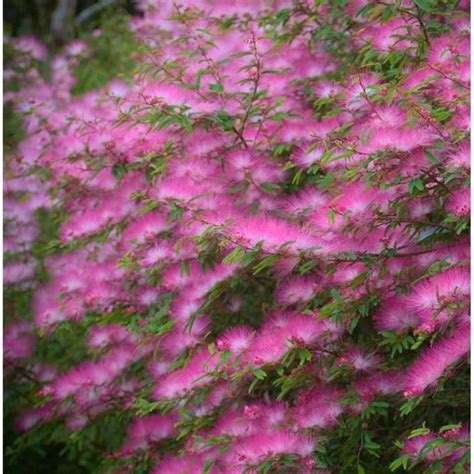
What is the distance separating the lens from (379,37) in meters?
2.87

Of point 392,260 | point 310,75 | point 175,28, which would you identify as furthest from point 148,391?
point 175,28

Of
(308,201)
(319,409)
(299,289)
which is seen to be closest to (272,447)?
(319,409)

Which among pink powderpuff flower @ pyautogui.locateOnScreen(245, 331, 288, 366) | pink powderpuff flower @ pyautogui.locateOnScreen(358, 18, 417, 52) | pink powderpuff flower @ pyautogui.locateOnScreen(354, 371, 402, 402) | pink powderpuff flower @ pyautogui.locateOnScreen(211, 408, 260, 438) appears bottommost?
pink powderpuff flower @ pyautogui.locateOnScreen(211, 408, 260, 438)

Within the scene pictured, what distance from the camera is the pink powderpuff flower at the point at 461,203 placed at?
2.20 metres

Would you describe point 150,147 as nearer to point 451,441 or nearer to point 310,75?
point 310,75

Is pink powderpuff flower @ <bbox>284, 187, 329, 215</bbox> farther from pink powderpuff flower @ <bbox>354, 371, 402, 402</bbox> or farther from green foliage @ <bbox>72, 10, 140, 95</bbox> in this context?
green foliage @ <bbox>72, 10, 140, 95</bbox>

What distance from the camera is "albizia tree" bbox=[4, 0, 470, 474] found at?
234cm

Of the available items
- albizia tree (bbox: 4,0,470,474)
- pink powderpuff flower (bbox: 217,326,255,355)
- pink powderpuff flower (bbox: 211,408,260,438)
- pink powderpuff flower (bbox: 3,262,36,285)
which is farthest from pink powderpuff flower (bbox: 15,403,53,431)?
pink powderpuff flower (bbox: 217,326,255,355)

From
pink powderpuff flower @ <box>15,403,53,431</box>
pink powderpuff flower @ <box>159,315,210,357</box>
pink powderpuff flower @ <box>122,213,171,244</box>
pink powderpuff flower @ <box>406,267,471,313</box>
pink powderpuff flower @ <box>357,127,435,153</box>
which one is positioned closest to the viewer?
pink powderpuff flower @ <box>406,267,471,313</box>

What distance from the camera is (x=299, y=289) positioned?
2635 millimetres

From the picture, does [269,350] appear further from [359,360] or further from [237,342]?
[359,360]

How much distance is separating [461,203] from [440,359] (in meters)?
0.40

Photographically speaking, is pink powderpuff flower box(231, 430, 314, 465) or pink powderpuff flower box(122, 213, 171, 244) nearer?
pink powderpuff flower box(231, 430, 314, 465)

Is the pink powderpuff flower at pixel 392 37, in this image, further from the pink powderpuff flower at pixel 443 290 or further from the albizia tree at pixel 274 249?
the pink powderpuff flower at pixel 443 290
